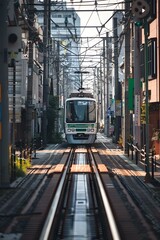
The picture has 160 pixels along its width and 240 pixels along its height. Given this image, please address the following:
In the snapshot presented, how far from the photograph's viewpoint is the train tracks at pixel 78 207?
→ 34.9 ft

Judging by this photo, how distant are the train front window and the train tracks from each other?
21039mm

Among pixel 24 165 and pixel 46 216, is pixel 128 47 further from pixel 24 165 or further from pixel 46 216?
pixel 46 216

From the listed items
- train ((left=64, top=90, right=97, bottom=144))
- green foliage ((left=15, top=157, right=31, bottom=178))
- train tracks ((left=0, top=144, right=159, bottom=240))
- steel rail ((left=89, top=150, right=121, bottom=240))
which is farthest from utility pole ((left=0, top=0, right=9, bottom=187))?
train ((left=64, top=90, right=97, bottom=144))

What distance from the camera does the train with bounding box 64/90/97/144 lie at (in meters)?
43.7

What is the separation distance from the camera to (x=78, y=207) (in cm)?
1420

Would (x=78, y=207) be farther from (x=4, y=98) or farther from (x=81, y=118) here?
(x=81, y=118)

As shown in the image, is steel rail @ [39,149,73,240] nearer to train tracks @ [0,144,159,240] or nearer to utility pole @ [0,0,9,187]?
train tracks @ [0,144,159,240]

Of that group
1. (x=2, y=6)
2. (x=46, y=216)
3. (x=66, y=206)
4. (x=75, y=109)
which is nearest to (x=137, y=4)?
(x=2, y=6)

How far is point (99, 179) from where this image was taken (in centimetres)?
2025

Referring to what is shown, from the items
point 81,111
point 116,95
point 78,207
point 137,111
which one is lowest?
point 78,207

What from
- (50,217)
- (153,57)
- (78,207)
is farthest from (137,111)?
(50,217)

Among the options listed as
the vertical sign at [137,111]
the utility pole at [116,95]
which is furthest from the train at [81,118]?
the vertical sign at [137,111]

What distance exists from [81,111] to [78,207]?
29.9m

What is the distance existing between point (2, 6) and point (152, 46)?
16799 millimetres
